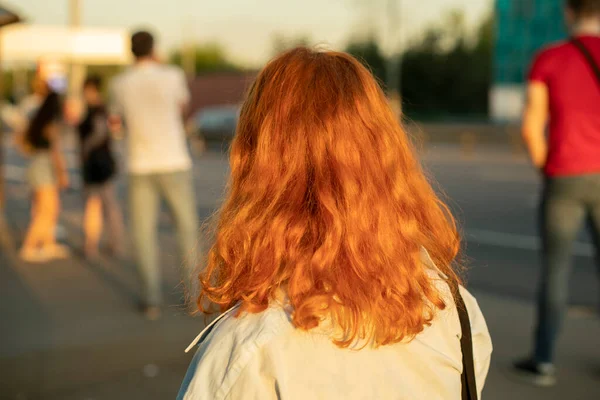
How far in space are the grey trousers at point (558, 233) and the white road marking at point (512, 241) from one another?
4.22m

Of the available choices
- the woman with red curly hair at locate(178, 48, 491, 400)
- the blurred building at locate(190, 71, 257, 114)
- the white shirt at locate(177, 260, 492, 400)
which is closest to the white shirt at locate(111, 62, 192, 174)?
the woman with red curly hair at locate(178, 48, 491, 400)

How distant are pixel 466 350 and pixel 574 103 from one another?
2.69 m

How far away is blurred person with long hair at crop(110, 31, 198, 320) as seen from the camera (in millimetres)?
5633

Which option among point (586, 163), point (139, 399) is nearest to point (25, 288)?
point (139, 399)

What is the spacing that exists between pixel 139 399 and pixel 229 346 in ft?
9.10

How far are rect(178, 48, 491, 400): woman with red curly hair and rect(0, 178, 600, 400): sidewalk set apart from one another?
2597 millimetres

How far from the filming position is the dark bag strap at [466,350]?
168 centimetres

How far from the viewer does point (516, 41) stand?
52.4 meters

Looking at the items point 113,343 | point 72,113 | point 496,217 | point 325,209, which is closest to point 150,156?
point 113,343

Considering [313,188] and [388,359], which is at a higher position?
[313,188]

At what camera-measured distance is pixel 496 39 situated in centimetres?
5259

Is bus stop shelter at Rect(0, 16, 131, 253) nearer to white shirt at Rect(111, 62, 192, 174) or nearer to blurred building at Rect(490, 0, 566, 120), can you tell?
white shirt at Rect(111, 62, 192, 174)

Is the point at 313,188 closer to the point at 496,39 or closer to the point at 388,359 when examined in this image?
the point at 388,359

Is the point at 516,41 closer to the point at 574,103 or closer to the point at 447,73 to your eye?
the point at 447,73
